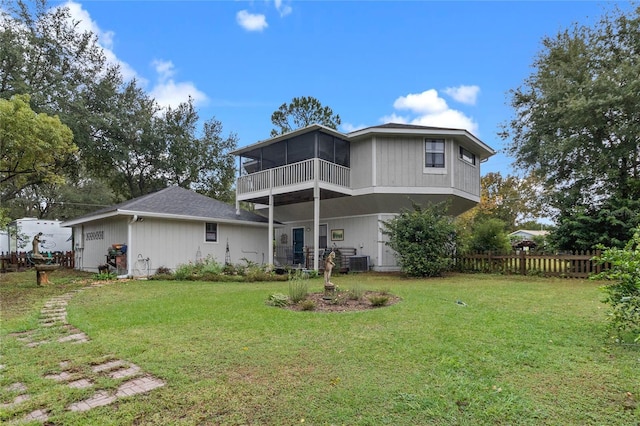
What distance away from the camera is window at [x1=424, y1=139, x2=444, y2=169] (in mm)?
14500

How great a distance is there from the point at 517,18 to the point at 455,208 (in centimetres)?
783

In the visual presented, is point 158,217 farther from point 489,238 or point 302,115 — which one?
point 302,115

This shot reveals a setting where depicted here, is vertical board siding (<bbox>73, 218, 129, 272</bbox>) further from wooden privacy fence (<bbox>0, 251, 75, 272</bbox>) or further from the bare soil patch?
the bare soil patch

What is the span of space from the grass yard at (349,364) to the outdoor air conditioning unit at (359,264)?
8032mm

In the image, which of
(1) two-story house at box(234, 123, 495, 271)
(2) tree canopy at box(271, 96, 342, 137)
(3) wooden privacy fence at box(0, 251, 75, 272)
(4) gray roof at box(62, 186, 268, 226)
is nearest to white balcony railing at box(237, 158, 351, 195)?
(1) two-story house at box(234, 123, 495, 271)

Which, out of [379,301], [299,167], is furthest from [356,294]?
[299,167]

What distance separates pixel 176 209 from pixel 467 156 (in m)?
12.7

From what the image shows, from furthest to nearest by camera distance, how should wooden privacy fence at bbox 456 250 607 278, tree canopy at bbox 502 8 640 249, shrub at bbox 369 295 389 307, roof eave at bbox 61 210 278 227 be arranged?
roof eave at bbox 61 210 278 227
tree canopy at bbox 502 8 640 249
wooden privacy fence at bbox 456 250 607 278
shrub at bbox 369 295 389 307

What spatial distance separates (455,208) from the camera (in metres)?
16.4

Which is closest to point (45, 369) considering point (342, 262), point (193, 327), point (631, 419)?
point (193, 327)

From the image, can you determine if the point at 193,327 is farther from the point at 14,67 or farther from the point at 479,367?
the point at 14,67

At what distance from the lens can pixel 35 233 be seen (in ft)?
68.0

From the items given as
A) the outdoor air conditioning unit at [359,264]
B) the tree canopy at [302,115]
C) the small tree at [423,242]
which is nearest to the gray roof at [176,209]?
the outdoor air conditioning unit at [359,264]

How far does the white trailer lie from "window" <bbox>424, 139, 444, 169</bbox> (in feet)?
62.6
